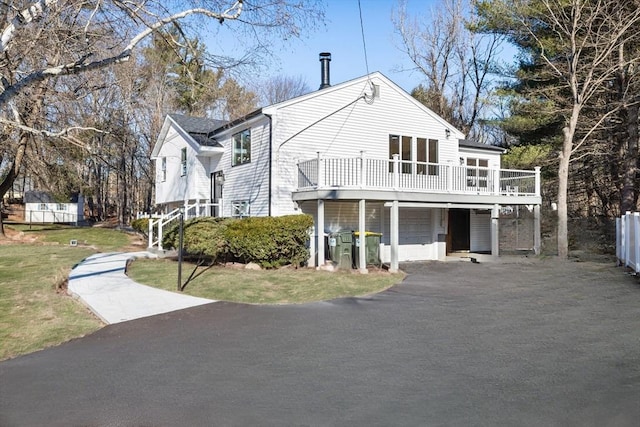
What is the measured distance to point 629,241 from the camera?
12758 millimetres

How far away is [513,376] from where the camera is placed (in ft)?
16.7

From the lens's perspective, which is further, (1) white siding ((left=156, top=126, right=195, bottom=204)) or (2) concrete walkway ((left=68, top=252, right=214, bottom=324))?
(1) white siding ((left=156, top=126, right=195, bottom=204))

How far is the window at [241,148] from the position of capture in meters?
17.5

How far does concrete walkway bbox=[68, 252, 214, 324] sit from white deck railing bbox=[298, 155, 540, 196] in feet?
20.0

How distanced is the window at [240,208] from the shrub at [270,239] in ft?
9.81

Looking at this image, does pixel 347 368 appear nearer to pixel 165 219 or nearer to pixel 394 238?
pixel 394 238

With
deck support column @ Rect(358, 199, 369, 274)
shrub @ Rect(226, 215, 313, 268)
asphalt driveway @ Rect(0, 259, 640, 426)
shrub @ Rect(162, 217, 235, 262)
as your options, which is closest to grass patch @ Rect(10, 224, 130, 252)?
shrub @ Rect(162, 217, 235, 262)

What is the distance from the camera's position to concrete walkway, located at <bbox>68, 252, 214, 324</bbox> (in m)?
8.48

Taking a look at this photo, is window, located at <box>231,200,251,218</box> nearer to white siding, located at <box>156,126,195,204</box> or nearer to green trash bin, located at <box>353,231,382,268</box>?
white siding, located at <box>156,126,195,204</box>

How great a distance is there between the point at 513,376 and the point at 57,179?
2540 centimetres

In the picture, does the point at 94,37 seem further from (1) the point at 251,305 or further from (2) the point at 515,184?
(2) the point at 515,184

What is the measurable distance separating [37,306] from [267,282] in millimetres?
4919

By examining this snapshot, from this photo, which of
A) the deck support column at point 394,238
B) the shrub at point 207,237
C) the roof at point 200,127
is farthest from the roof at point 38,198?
the deck support column at point 394,238

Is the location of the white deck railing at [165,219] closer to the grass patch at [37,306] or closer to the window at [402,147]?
the grass patch at [37,306]
